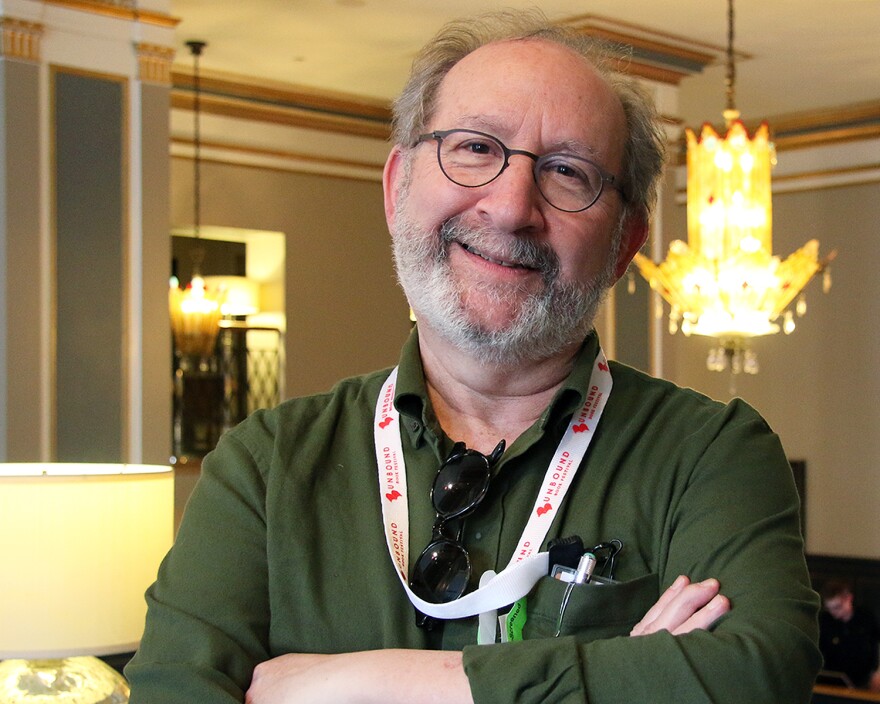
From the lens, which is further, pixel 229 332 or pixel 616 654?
pixel 229 332

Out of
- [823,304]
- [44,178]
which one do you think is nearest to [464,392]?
[44,178]

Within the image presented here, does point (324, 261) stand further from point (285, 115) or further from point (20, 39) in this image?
point (20, 39)

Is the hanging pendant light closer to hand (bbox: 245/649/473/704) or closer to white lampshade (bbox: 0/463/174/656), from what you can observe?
white lampshade (bbox: 0/463/174/656)

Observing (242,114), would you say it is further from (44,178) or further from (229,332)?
(44,178)

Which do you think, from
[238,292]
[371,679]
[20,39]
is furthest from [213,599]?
[238,292]

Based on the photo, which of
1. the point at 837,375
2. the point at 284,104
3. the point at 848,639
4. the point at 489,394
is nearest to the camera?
the point at 489,394

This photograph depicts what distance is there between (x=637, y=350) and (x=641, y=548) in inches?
266

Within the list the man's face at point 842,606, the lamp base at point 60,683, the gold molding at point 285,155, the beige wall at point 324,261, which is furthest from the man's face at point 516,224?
the beige wall at point 324,261

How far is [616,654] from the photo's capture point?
1340 millimetres

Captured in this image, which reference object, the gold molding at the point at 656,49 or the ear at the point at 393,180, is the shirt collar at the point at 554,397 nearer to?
the ear at the point at 393,180

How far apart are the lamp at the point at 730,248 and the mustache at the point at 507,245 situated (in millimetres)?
4860

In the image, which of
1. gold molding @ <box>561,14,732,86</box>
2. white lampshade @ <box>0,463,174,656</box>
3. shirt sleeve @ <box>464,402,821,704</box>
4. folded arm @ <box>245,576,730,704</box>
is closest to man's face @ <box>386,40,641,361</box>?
shirt sleeve @ <box>464,402,821,704</box>

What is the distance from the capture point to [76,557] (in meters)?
2.89

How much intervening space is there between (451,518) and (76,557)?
166 cm
